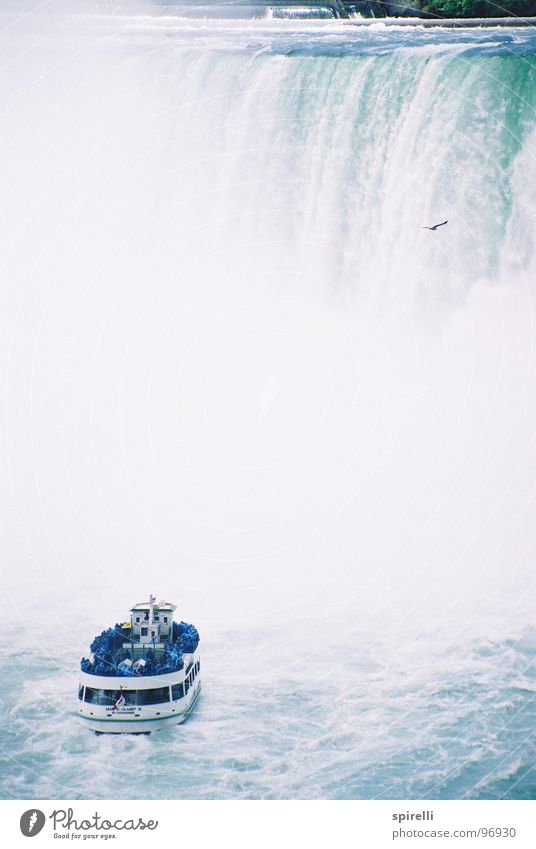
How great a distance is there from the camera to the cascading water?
14.6 meters

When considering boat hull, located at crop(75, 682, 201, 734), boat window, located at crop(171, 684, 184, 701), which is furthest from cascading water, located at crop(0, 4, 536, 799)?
boat window, located at crop(171, 684, 184, 701)

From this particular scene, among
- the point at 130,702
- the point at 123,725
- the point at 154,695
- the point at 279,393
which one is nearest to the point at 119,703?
the point at 130,702

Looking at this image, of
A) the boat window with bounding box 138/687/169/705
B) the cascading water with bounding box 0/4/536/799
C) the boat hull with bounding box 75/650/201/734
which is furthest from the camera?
the cascading water with bounding box 0/4/536/799

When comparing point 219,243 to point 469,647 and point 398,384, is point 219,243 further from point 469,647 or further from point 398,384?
point 469,647

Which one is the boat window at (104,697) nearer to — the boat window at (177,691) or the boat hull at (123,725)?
the boat hull at (123,725)

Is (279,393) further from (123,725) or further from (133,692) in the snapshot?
(123,725)

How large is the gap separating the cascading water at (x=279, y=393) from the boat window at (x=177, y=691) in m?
0.52

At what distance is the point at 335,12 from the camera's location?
101 feet

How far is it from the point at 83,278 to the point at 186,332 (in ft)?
11.8

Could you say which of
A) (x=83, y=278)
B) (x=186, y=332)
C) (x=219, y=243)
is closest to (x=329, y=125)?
(x=219, y=243)

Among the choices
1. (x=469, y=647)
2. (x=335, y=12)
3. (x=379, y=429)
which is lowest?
(x=469, y=647)

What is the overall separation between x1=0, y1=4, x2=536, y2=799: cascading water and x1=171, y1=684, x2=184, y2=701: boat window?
520mm

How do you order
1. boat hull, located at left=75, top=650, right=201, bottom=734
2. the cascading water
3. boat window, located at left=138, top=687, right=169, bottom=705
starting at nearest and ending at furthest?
boat hull, located at left=75, top=650, right=201, bottom=734, boat window, located at left=138, top=687, right=169, bottom=705, the cascading water

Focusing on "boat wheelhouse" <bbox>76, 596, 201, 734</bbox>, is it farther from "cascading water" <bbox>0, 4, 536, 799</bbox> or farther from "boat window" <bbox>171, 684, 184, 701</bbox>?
"cascading water" <bbox>0, 4, 536, 799</bbox>
